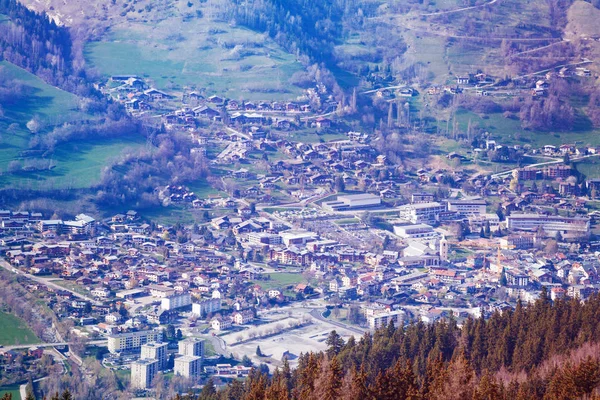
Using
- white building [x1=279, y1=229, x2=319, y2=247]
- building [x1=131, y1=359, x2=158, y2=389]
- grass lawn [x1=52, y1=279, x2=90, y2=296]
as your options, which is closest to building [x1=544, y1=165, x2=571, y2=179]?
white building [x1=279, y1=229, x2=319, y2=247]

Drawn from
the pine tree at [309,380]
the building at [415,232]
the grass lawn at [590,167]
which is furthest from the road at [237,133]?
the pine tree at [309,380]

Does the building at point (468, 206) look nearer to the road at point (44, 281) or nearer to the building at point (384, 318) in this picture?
the building at point (384, 318)

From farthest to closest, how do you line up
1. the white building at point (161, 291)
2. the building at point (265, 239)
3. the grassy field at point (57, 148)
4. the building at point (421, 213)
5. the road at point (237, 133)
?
the road at point (237, 133) < the building at point (421, 213) < the grassy field at point (57, 148) < the building at point (265, 239) < the white building at point (161, 291)

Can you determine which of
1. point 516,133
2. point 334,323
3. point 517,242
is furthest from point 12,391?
point 516,133

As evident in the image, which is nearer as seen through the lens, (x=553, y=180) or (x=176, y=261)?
(x=176, y=261)

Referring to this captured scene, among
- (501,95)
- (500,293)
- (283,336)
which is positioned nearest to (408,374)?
(283,336)

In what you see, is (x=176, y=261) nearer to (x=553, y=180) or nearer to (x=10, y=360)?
(x=10, y=360)

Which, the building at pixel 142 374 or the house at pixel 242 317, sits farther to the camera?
the house at pixel 242 317
